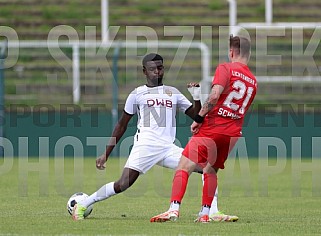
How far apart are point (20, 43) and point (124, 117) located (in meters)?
13.4

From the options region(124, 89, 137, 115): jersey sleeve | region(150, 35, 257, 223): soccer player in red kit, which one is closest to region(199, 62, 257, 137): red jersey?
region(150, 35, 257, 223): soccer player in red kit

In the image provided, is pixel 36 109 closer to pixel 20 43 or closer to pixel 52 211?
pixel 20 43

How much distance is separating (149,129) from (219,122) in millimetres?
843

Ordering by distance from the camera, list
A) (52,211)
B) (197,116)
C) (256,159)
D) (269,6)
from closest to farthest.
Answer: (197,116) < (52,211) < (256,159) < (269,6)

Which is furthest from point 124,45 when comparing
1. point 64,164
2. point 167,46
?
point 64,164

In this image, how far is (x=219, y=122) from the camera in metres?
10.8

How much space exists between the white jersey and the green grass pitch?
101 centimetres

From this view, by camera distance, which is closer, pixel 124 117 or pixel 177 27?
pixel 124 117

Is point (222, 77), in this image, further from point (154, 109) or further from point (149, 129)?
point (149, 129)

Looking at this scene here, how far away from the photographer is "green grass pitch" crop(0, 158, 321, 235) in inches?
401

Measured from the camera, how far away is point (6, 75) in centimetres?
2436
